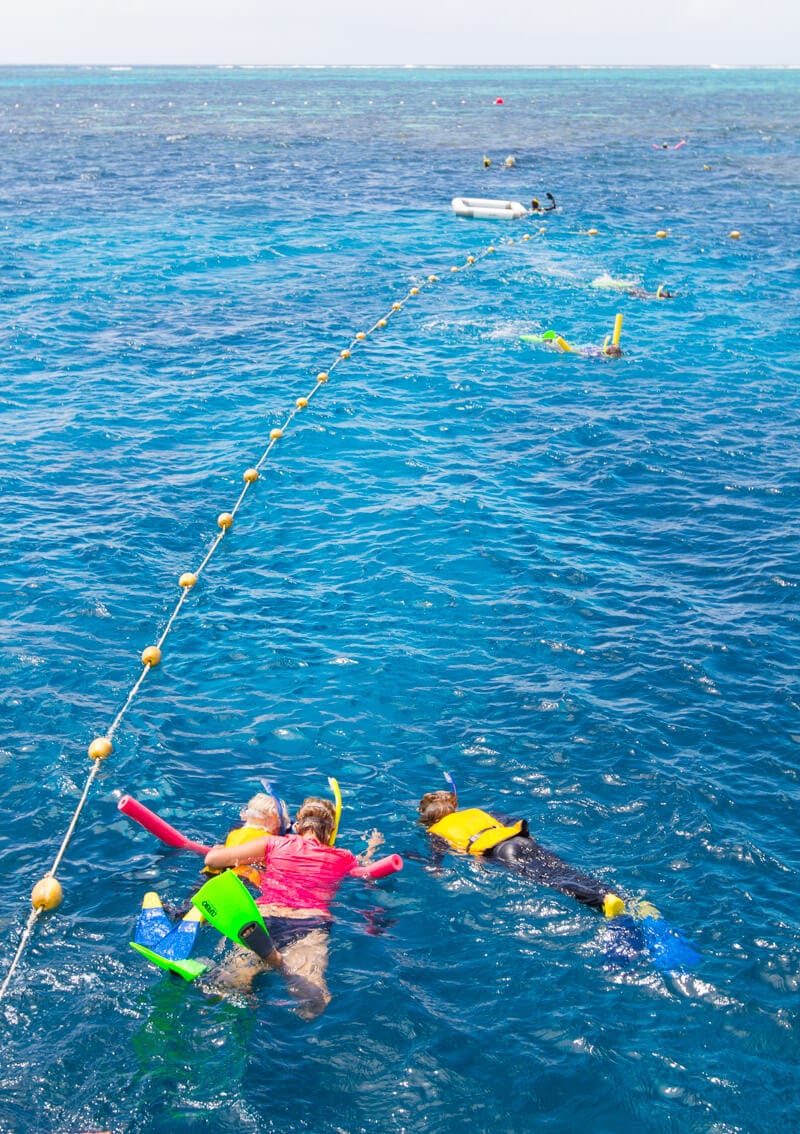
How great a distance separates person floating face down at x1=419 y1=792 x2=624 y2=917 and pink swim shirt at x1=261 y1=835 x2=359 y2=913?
1561mm

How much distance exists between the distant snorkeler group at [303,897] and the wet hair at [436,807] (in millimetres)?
17

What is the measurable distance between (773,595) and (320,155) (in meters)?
61.1

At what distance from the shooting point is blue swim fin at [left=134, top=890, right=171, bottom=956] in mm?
9359

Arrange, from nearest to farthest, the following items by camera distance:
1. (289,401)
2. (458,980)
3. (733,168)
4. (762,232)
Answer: (458,980) → (289,401) → (762,232) → (733,168)

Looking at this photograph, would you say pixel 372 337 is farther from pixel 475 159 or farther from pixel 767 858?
pixel 475 159

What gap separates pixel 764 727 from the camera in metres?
13.6

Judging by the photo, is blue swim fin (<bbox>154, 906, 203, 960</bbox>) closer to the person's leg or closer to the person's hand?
the person's leg

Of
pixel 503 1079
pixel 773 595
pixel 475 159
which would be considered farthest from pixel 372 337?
pixel 475 159

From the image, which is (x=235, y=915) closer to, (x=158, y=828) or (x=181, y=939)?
(x=181, y=939)

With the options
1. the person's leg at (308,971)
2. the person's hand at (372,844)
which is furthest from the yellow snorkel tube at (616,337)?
the person's leg at (308,971)

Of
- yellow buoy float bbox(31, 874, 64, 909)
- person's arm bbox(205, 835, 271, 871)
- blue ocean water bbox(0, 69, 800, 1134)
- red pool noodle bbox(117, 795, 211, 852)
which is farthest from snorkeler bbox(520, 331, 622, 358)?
yellow buoy float bbox(31, 874, 64, 909)

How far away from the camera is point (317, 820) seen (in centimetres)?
1048

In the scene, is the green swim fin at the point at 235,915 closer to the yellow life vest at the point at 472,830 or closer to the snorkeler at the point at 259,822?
the snorkeler at the point at 259,822

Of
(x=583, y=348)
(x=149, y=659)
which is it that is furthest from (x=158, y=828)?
(x=583, y=348)
